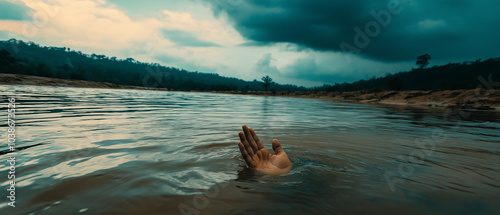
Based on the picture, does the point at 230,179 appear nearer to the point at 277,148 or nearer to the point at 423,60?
the point at 277,148

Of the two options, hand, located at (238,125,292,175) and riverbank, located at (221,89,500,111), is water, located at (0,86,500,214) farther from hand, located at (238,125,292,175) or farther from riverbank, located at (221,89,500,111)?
riverbank, located at (221,89,500,111)

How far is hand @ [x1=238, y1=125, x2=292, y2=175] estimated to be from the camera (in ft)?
10.5

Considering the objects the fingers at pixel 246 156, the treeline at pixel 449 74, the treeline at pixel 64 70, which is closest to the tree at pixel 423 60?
the treeline at pixel 449 74

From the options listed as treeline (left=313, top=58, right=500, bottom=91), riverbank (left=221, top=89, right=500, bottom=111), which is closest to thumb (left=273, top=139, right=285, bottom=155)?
riverbank (left=221, top=89, right=500, bottom=111)

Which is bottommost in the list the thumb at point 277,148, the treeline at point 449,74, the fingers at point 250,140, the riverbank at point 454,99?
the thumb at point 277,148

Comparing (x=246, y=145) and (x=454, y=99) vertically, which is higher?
(x=454, y=99)

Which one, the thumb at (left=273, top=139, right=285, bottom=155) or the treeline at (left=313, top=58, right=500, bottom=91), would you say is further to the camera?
the treeline at (left=313, top=58, right=500, bottom=91)

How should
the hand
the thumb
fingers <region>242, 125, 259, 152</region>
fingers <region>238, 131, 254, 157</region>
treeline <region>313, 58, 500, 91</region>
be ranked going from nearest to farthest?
the hand → fingers <region>238, 131, 254, 157</region> → fingers <region>242, 125, 259, 152</region> → the thumb → treeline <region>313, 58, 500, 91</region>

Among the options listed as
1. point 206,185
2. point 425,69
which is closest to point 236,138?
point 206,185

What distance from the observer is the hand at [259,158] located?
3.19 meters

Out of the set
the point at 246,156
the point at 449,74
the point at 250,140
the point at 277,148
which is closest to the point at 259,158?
the point at 246,156

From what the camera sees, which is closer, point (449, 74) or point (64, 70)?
point (449, 74)

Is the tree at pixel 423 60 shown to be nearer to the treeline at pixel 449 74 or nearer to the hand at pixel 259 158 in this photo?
the treeline at pixel 449 74

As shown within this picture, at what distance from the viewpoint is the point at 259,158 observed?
11.0 feet
